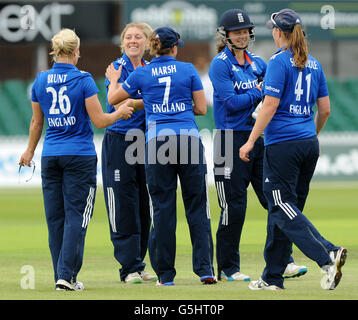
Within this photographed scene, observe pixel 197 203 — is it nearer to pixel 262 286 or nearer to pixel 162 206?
pixel 162 206

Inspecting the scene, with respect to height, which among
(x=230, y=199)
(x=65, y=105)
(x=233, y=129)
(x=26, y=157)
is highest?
(x=65, y=105)

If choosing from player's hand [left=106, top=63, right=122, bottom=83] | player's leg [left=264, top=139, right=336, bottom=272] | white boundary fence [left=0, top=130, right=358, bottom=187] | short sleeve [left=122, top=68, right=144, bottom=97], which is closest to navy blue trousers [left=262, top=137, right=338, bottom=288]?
player's leg [left=264, top=139, right=336, bottom=272]

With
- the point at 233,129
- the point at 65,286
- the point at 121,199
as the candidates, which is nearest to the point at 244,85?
the point at 233,129

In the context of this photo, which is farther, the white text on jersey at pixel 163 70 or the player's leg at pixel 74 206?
the white text on jersey at pixel 163 70

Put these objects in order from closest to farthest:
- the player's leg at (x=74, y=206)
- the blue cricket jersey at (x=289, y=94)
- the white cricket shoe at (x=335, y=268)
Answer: the white cricket shoe at (x=335, y=268)
the blue cricket jersey at (x=289, y=94)
the player's leg at (x=74, y=206)

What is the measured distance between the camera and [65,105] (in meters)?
7.67

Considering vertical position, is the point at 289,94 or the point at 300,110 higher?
the point at 289,94

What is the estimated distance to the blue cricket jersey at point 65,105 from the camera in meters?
7.66

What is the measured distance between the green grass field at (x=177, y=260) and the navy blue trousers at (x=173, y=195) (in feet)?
0.78

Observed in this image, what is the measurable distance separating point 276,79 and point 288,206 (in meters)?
1.02

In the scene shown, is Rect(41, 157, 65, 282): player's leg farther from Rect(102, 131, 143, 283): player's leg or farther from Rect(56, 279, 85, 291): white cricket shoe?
Rect(102, 131, 143, 283): player's leg

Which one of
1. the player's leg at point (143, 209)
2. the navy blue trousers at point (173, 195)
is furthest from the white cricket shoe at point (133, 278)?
the player's leg at point (143, 209)

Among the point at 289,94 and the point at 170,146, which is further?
the point at 170,146

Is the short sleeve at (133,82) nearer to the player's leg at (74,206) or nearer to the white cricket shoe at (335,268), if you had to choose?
the player's leg at (74,206)
